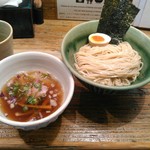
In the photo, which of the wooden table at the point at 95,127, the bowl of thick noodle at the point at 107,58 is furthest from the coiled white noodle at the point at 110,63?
the wooden table at the point at 95,127

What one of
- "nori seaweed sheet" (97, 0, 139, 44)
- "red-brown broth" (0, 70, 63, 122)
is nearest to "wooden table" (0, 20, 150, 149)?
"red-brown broth" (0, 70, 63, 122)

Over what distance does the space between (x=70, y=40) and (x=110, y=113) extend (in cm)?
36

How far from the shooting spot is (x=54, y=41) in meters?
1.25

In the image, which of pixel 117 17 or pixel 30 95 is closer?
pixel 30 95

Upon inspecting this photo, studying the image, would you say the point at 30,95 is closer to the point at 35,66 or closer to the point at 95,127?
the point at 35,66

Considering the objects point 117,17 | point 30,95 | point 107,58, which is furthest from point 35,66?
point 117,17

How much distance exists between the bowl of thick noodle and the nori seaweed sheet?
47mm

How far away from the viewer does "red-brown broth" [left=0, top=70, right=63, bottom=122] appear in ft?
2.62

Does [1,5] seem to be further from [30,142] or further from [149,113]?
[149,113]

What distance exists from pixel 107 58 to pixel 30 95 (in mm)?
363

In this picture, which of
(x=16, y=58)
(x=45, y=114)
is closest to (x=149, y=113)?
(x=45, y=114)

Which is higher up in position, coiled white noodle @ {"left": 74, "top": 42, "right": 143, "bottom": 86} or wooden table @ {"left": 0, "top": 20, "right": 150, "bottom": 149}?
coiled white noodle @ {"left": 74, "top": 42, "right": 143, "bottom": 86}

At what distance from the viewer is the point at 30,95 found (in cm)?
86

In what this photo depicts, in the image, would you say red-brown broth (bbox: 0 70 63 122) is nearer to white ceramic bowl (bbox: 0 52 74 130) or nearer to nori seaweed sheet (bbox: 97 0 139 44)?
white ceramic bowl (bbox: 0 52 74 130)
